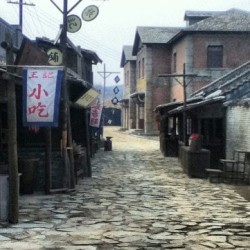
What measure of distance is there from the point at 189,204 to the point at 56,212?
2.95m

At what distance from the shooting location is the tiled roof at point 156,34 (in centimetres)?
3694

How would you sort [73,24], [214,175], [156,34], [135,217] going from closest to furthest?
[135,217], [73,24], [214,175], [156,34]

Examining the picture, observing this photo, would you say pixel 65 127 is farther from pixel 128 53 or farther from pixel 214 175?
pixel 128 53

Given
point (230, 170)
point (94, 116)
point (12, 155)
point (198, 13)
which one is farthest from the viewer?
point (198, 13)

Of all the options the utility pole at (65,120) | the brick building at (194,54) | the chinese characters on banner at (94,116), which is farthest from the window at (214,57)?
the utility pole at (65,120)

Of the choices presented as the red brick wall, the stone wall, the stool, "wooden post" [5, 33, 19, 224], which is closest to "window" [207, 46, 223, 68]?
the red brick wall

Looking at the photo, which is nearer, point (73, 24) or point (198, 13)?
point (73, 24)

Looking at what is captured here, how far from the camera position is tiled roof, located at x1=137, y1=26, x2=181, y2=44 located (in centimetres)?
3694

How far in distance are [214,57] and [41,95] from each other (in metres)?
23.4

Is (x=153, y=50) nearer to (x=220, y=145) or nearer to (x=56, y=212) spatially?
(x=220, y=145)

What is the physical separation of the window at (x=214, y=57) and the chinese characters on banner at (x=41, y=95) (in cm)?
2294

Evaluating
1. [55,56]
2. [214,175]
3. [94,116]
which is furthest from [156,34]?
[55,56]

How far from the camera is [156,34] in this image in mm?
38000

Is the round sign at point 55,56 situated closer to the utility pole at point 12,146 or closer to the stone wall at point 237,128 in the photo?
the utility pole at point 12,146
